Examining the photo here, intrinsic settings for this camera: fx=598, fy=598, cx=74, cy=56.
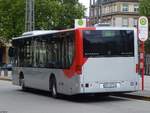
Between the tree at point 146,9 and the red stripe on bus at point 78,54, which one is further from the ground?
the tree at point 146,9

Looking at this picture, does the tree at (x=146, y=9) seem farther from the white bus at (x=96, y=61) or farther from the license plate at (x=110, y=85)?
the license plate at (x=110, y=85)

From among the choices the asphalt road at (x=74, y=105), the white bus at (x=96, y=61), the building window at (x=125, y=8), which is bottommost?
the asphalt road at (x=74, y=105)

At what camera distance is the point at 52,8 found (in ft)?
239

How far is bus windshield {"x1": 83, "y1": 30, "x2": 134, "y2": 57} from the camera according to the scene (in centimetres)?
2108

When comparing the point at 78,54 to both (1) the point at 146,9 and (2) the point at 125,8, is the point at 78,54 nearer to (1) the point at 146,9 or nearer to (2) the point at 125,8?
(1) the point at 146,9

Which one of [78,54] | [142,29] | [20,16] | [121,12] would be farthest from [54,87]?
[121,12]

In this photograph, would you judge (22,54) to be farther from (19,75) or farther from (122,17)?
(122,17)

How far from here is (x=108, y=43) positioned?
21.4 meters

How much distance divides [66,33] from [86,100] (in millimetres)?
2679

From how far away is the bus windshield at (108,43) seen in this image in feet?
69.2

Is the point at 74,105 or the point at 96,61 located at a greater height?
the point at 96,61

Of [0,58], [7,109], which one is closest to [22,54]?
[7,109]

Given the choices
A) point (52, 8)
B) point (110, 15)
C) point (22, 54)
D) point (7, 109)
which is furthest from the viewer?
point (110, 15)

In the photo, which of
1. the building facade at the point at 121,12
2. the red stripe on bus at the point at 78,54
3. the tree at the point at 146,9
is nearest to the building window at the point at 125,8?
the building facade at the point at 121,12
